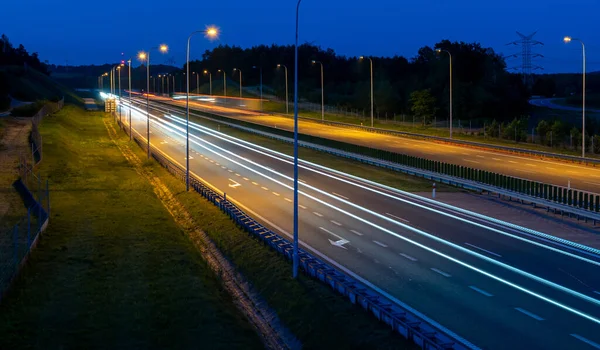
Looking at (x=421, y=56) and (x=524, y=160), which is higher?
(x=421, y=56)

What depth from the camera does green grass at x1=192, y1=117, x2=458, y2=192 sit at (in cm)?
3934

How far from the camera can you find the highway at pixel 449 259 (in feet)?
54.3

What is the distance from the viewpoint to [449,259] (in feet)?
74.4

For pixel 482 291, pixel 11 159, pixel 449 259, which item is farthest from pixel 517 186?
pixel 11 159

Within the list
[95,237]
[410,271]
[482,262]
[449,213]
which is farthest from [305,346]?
[449,213]

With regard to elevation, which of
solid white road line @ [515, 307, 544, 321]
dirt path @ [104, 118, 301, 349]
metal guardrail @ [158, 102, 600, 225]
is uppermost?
metal guardrail @ [158, 102, 600, 225]

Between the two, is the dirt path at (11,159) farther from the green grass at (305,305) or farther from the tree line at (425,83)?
the tree line at (425,83)

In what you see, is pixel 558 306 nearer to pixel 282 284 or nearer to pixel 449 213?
pixel 282 284

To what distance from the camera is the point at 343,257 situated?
23250 mm

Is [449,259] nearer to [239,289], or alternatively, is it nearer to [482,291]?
[482,291]

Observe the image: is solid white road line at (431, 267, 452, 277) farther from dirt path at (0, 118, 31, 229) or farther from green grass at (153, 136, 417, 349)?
dirt path at (0, 118, 31, 229)

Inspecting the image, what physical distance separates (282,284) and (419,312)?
4897 millimetres

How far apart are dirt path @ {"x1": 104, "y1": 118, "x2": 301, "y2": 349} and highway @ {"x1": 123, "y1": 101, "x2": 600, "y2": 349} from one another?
2.81m

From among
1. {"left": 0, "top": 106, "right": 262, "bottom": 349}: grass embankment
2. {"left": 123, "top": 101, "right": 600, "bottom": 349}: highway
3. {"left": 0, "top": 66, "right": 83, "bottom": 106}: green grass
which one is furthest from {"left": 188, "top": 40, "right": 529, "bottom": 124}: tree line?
{"left": 0, "top": 106, "right": 262, "bottom": 349}: grass embankment
